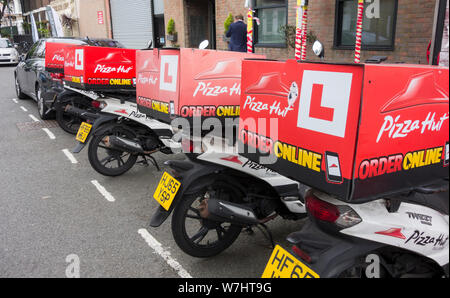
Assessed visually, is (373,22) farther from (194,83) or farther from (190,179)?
(190,179)

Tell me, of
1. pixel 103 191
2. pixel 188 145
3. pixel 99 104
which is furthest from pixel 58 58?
pixel 188 145

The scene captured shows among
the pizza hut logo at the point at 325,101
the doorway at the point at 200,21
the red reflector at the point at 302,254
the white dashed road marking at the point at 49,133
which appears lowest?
the white dashed road marking at the point at 49,133

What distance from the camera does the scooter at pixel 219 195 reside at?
3.28 m

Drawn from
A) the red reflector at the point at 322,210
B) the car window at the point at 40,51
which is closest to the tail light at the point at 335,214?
the red reflector at the point at 322,210

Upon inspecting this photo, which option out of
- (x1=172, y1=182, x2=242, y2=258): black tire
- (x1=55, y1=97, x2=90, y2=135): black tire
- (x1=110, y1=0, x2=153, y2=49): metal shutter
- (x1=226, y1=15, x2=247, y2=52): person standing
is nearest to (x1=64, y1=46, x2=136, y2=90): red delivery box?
(x1=55, y1=97, x2=90, y2=135): black tire

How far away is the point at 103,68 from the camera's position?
6000 millimetres

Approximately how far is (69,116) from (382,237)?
7.49 m

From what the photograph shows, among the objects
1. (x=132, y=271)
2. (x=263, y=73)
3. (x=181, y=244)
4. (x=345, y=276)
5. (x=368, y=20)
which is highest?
(x=368, y=20)

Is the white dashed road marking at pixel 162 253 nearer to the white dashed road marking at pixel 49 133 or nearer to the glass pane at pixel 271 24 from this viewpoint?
the white dashed road marking at pixel 49 133

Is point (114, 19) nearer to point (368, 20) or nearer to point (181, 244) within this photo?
point (368, 20)

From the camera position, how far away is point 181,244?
11.1ft

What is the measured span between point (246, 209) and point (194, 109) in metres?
1.16

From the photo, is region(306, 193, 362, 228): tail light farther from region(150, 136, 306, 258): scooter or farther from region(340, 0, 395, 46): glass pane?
region(340, 0, 395, 46): glass pane
